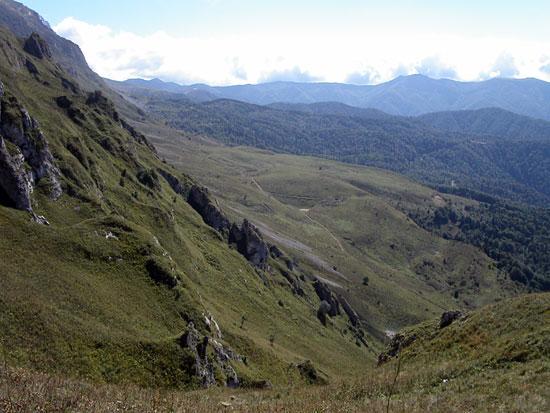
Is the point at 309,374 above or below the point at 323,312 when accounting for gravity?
above

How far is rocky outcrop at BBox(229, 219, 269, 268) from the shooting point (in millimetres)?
143613

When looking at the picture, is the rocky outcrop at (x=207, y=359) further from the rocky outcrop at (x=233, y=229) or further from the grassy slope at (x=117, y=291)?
the rocky outcrop at (x=233, y=229)

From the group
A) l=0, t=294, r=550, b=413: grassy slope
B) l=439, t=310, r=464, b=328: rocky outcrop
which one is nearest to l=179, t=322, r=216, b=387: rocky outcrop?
l=0, t=294, r=550, b=413: grassy slope

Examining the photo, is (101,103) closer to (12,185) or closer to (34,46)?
(34,46)

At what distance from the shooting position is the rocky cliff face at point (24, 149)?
229 ft

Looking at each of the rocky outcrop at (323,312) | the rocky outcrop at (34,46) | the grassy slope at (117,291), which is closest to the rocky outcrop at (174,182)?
the grassy slope at (117,291)

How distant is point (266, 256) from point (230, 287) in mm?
41006

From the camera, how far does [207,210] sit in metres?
152

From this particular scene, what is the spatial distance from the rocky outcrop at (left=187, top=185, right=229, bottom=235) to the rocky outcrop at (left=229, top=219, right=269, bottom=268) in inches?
175

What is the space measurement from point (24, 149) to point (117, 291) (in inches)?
1462

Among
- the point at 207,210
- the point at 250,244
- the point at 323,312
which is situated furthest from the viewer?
the point at 207,210

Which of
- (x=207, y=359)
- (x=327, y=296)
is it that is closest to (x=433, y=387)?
(x=207, y=359)

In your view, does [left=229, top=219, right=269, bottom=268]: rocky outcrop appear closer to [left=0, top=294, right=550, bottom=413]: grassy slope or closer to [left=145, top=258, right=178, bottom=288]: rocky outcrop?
[left=145, top=258, right=178, bottom=288]: rocky outcrop

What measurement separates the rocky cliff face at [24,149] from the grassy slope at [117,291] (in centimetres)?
328
